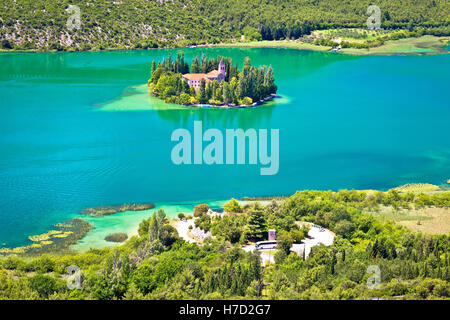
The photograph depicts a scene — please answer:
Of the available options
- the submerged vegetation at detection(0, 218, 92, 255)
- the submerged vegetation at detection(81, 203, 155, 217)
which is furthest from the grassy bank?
the submerged vegetation at detection(0, 218, 92, 255)

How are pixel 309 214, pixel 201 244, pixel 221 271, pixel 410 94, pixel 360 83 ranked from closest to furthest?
pixel 221 271 → pixel 201 244 → pixel 309 214 → pixel 410 94 → pixel 360 83

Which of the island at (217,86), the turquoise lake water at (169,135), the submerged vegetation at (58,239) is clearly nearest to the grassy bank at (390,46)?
the turquoise lake water at (169,135)

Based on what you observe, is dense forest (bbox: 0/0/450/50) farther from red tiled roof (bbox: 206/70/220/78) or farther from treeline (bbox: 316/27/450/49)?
red tiled roof (bbox: 206/70/220/78)

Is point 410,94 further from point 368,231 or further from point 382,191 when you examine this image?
point 368,231

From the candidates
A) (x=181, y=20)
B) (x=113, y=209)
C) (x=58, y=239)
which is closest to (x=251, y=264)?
(x=58, y=239)
